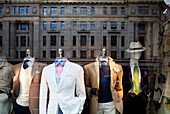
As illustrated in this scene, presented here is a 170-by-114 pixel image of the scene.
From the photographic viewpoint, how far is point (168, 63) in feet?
11.5

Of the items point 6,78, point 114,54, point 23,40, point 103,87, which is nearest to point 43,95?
point 103,87

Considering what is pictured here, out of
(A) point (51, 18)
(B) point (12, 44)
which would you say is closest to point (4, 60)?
(B) point (12, 44)

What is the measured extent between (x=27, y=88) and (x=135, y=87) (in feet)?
8.46

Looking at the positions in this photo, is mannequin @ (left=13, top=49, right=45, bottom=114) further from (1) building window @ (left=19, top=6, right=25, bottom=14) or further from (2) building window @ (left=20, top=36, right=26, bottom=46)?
(1) building window @ (left=19, top=6, right=25, bottom=14)

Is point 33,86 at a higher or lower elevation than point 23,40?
lower

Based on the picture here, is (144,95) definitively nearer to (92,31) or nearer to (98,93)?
(98,93)

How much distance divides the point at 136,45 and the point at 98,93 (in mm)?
1786

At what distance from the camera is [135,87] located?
342cm

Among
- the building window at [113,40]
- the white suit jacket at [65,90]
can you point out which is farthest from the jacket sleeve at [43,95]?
the building window at [113,40]

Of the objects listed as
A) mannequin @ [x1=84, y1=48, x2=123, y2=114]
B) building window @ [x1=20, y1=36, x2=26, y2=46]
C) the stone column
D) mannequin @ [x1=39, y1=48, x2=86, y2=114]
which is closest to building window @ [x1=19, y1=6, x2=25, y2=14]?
the stone column

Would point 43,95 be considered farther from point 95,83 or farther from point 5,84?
point 5,84

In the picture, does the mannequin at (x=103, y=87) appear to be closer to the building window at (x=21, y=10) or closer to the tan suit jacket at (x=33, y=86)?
the tan suit jacket at (x=33, y=86)

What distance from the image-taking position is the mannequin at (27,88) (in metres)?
2.91

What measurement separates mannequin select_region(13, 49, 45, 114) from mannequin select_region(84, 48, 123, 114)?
1.11 metres
